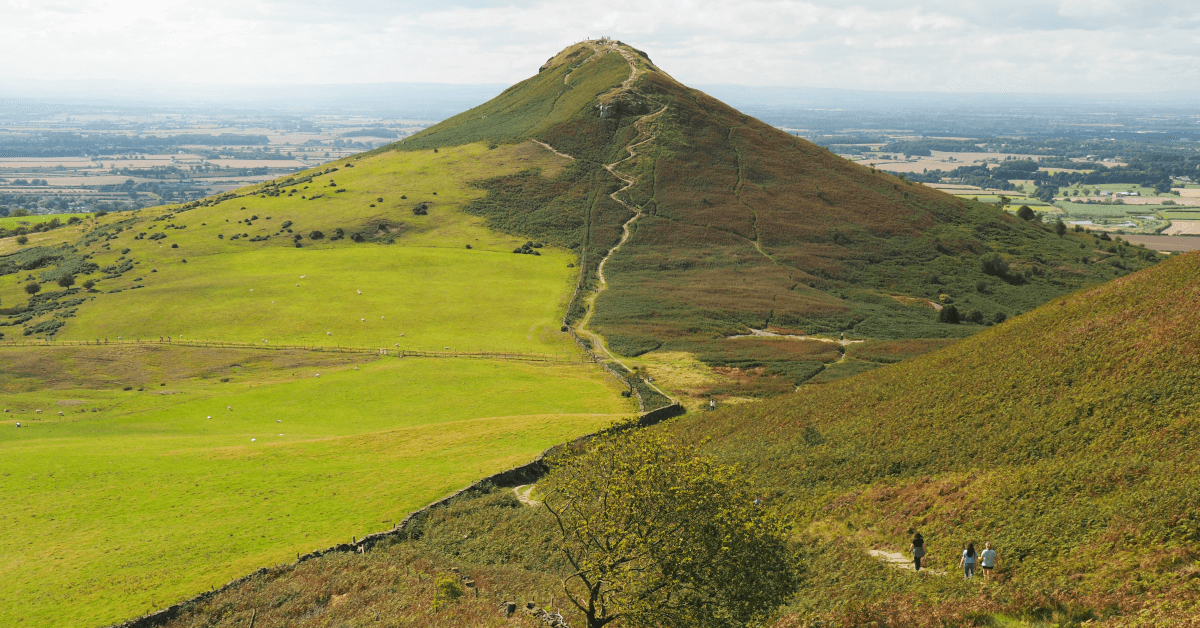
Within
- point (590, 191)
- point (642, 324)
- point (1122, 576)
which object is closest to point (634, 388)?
point (642, 324)

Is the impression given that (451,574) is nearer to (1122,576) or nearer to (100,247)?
(1122,576)

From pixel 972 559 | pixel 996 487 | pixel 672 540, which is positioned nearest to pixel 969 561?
pixel 972 559

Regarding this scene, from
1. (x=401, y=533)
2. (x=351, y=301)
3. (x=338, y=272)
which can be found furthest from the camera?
(x=338, y=272)

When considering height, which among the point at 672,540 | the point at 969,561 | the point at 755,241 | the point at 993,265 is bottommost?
the point at 993,265

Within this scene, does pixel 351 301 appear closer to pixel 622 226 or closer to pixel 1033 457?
pixel 622 226

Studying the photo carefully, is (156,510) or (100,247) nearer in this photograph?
(156,510)

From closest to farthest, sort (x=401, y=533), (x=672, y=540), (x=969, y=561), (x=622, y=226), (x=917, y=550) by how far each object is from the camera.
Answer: (x=672, y=540) < (x=969, y=561) < (x=917, y=550) < (x=401, y=533) < (x=622, y=226)

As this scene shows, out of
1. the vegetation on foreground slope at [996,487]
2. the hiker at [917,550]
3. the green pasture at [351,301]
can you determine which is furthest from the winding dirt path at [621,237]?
the hiker at [917,550]

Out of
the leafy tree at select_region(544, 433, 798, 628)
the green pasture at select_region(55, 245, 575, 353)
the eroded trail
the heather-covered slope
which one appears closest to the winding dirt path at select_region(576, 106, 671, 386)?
the eroded trail
